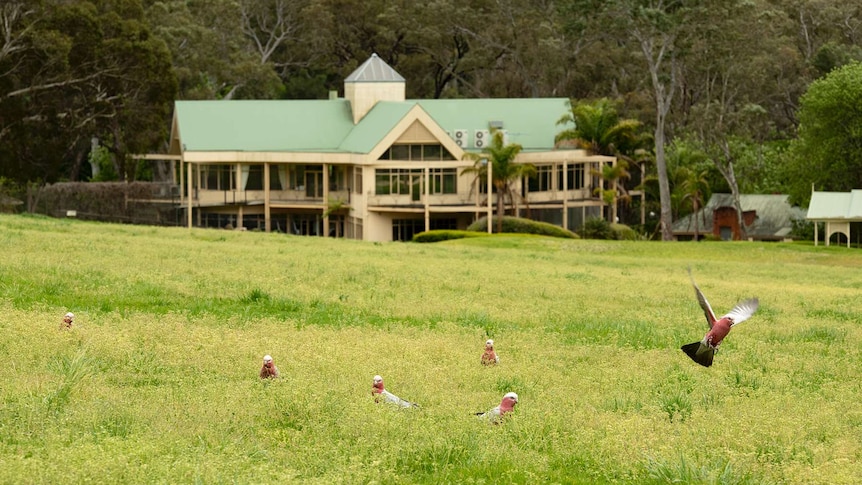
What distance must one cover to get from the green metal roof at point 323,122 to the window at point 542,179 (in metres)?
1.07

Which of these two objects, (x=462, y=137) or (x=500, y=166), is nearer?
(x=500, y=166)

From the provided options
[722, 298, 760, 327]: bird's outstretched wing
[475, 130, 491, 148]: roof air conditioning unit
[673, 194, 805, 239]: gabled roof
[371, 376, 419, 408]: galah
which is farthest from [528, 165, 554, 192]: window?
[371, 376, 419, 408]: galah

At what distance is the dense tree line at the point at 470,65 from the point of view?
2472 inches

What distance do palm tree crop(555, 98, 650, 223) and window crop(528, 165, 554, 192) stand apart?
157 centimetres

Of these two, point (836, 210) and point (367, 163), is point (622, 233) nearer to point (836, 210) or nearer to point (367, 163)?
point (836, 210)

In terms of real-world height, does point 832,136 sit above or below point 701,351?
above

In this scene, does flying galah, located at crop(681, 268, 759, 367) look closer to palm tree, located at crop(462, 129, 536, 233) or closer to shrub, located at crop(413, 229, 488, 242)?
shrub, located at crop(413, 229, 488, 242)

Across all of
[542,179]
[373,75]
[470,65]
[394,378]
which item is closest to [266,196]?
[373,75]

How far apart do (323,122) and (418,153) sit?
721 centimetres

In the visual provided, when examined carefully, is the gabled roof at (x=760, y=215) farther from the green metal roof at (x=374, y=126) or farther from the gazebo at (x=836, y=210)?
the green metal roof at (x=374, y=126)

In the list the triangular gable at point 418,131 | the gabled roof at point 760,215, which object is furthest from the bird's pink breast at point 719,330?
the gabled roof at point 760,215

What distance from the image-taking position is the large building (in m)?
62.6

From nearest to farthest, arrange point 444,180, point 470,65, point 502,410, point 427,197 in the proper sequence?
point 502,410 → point 427,197 → point 444,180 → point 470,65

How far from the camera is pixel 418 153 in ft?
206
